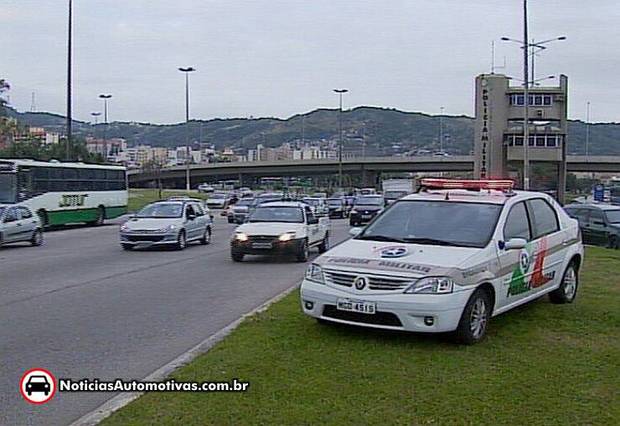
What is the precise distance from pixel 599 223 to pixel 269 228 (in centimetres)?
1268

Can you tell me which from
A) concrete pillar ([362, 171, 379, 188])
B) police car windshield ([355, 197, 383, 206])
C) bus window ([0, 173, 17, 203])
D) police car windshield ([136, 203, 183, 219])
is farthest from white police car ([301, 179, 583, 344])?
concrete pillar ([362, 171, 379, 188])

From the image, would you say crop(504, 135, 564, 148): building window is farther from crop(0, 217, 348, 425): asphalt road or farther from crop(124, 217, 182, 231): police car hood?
crop(0, 217, 348, 425): asphalt road

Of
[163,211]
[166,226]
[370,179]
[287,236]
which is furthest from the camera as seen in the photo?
[370,179]

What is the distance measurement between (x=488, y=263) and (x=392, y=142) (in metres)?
134

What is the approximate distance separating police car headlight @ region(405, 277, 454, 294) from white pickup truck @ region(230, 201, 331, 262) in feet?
39.8

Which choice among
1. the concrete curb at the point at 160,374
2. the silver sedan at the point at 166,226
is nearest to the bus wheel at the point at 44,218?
the silver sedan at the point at 166,226

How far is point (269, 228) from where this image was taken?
21094 millimetres

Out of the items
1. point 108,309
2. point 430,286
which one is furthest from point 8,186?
point 430,286

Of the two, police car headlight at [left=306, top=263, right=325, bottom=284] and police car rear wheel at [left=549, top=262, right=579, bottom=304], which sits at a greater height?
police car headlight at [left=306, top=263, right=325, bottom=284]

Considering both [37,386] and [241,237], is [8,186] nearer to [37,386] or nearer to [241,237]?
[241,237]

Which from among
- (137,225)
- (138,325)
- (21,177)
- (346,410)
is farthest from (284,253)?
(21,177)

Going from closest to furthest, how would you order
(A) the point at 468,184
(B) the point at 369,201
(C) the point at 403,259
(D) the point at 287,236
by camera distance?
(C) the point at 403,259
(A) the point at 468,184
(D) the point at 287,236
(B) the point at 369,201

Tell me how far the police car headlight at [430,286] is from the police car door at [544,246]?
7.31 ft

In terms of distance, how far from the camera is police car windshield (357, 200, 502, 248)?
9.62 m
